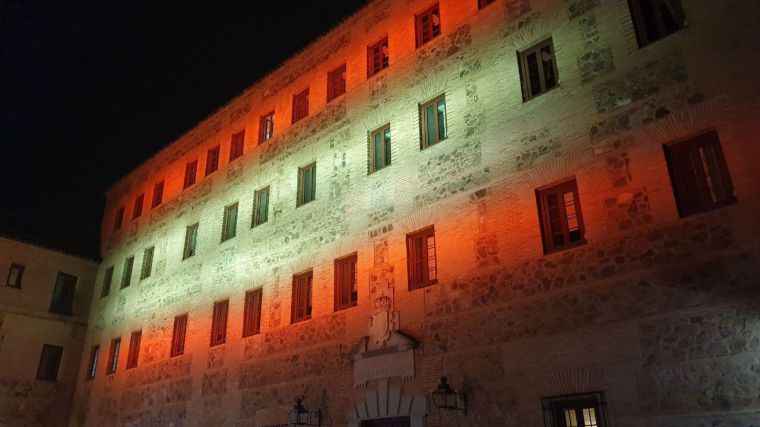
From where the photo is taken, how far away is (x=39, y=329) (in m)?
21.3

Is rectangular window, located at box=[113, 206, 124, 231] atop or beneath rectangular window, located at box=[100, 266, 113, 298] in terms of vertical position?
atop

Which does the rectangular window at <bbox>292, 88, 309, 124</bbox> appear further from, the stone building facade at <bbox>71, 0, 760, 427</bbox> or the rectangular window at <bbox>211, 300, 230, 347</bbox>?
the rectangular window at <bbox>211, 300, 230, 347</bbox>

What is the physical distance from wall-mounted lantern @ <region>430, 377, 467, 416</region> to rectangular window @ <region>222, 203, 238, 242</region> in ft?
31.0

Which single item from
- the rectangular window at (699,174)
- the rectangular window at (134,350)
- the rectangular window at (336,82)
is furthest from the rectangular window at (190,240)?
the rectangular window at (699,174)

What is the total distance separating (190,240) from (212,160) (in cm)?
290

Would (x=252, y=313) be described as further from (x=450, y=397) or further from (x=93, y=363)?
(x=93, y=363)

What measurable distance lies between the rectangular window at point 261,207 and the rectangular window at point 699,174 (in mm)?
10733

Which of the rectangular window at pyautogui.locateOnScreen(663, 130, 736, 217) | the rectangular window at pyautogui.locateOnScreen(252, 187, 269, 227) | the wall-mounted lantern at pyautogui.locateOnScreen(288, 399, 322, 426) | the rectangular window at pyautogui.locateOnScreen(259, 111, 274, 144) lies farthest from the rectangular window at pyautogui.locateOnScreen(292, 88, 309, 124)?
the rectangular window at pyautogui.locateOnScreen(663, 130, 736, 217)

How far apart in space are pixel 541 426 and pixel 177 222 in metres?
14.9

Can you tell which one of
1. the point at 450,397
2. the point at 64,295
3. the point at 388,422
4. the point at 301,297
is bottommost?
the point at 388,422

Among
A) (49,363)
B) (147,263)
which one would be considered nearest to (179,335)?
(147,263)

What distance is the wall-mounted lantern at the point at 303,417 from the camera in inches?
464

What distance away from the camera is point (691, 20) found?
8305mm

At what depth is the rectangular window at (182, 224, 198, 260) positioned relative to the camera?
18172mm
